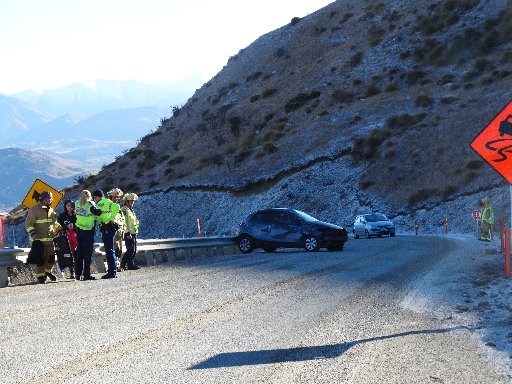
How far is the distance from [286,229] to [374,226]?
47.9 ft

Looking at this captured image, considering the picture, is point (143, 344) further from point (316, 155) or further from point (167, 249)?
point (316, 155)

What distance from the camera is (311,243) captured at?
26203mm

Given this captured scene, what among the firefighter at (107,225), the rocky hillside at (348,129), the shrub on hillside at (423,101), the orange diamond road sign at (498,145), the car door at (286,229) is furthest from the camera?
the shrub on hillside at (423,101)

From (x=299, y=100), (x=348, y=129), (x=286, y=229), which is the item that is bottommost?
(x=286, y=229)

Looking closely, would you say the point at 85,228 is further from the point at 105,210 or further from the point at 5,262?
the point at 5,262

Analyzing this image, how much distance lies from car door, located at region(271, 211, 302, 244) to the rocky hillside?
67.7 feet

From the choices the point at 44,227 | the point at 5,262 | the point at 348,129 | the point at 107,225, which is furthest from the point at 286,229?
the point at 348,129

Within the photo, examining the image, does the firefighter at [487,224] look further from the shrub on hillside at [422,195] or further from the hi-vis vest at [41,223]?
the shrub on hillside at [422,195]

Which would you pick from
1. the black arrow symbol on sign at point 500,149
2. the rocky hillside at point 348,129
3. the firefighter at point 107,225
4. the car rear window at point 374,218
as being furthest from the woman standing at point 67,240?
the rocky hillside at point 348,129

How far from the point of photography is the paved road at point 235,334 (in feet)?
22.6

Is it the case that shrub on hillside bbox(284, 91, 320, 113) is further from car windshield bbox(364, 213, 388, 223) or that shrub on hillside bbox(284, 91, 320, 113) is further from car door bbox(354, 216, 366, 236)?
car windshield bbox(364, 213, 388, 223)

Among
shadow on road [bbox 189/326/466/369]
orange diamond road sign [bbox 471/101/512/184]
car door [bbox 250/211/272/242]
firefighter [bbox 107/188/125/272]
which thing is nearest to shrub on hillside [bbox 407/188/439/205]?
car door [bbox 250/211/272/242]

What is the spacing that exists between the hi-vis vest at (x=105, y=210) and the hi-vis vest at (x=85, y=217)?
0.22 metres

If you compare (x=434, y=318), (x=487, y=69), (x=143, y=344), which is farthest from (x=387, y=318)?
(x=487, y=69)
